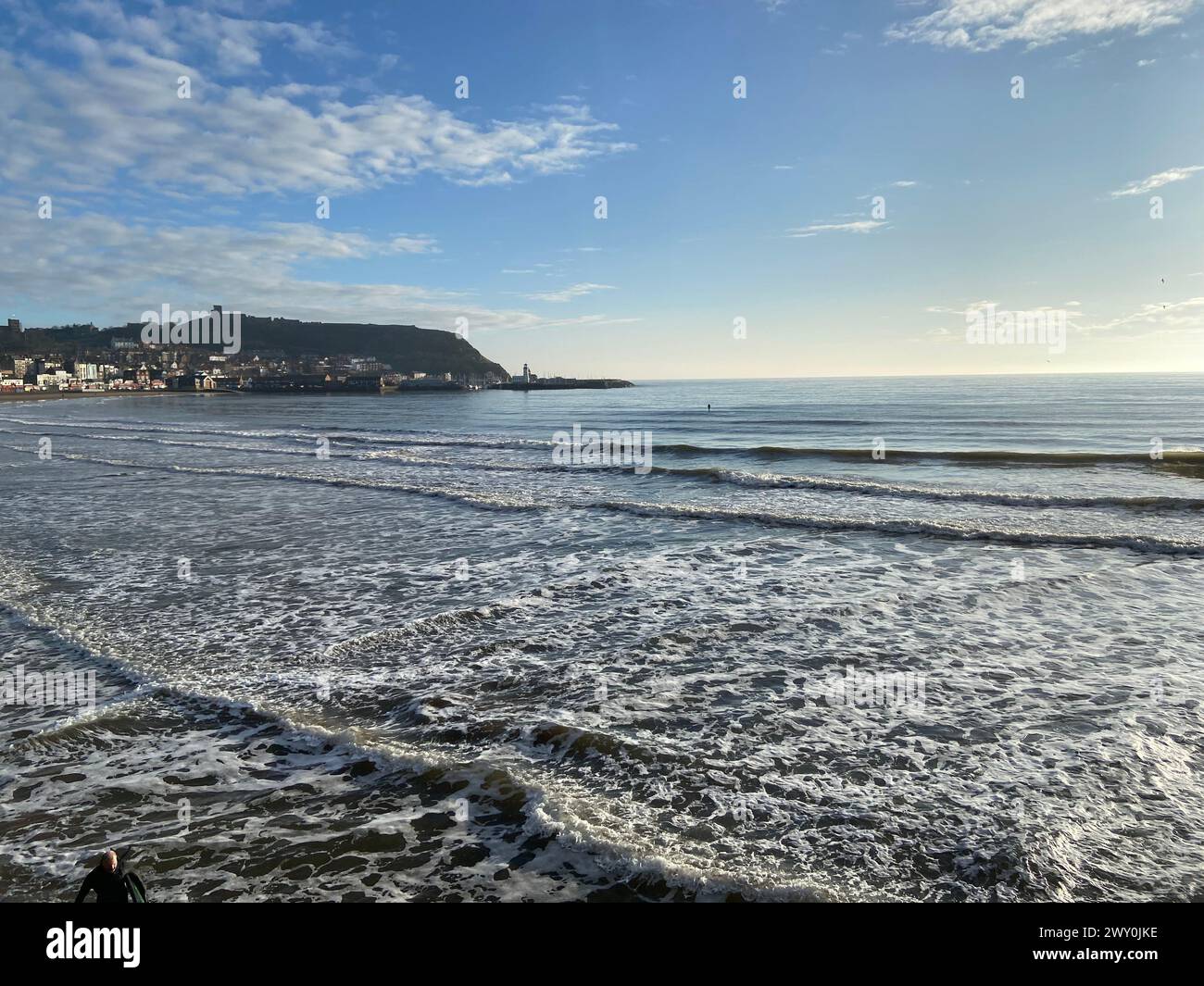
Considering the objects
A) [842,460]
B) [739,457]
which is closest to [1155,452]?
[842,460]

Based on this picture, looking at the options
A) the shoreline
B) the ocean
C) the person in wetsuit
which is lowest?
the ocean

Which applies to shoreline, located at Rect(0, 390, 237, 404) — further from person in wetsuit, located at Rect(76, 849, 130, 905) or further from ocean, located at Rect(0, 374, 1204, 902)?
person in wetsuit, located at Rect(76, 849, 130, 905)

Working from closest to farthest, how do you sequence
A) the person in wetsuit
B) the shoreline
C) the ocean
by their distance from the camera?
the person in wetsuit → the ocean → the shoreline

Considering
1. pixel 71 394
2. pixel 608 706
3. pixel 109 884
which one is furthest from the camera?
pixel 71 394

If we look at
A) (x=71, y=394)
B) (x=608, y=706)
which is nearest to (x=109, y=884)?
(x=608, y=706)

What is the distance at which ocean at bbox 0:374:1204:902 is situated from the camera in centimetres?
448

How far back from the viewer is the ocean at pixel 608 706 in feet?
14.7

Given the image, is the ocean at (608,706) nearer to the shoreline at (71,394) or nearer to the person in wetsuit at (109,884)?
the person in wetsuit at (109,884)

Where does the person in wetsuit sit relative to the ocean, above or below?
above

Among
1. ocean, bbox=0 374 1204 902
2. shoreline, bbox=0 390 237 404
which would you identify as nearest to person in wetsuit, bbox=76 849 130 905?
ocean, bbox=0 374 1204 902

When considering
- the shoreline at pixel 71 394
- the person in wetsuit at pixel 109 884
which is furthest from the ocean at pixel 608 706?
the shoreline at pixel 71 394

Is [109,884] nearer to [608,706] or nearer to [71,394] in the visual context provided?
[608,706]

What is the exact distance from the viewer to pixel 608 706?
689 centimetres
